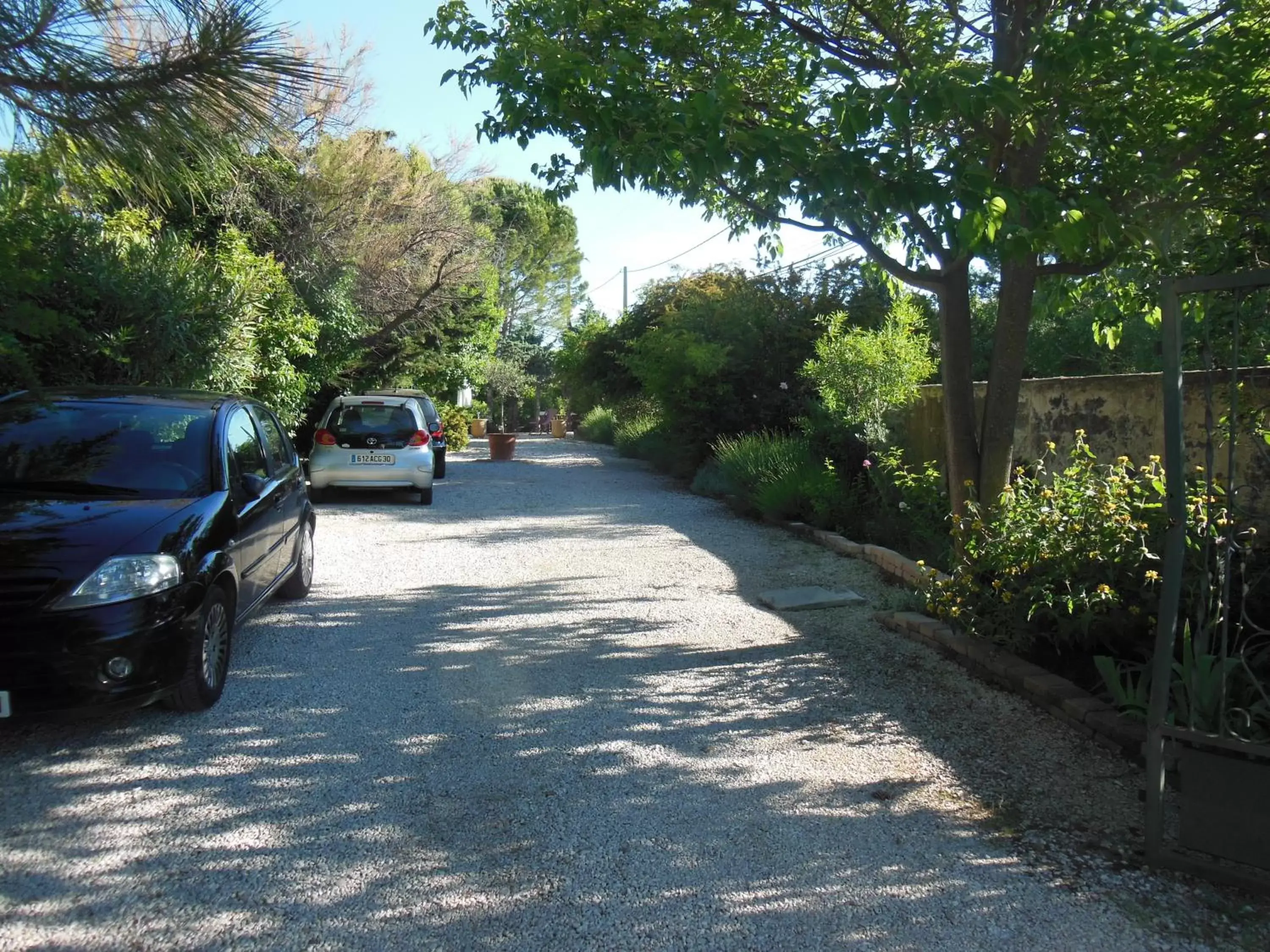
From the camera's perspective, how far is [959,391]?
6.84 metres

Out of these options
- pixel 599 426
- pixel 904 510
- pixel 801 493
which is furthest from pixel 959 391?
pixel 599 426

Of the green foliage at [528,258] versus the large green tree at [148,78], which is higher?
the green foliage at [528,258]

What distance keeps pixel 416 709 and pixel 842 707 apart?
2.24 metres

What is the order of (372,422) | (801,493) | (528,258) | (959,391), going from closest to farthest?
(959,391) → (801,493) → (372,422) → (528,258)

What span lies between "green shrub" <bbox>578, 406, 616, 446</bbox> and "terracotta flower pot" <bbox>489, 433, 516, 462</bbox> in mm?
8356

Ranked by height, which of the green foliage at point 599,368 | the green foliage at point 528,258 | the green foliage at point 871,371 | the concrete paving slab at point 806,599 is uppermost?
the green foliage at point 528,258

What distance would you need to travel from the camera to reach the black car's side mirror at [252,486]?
567 cm

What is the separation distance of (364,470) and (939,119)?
10.5 meters

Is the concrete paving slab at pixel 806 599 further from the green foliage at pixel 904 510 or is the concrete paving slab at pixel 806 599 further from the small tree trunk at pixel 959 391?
the small tree trunk at pixel 959 391

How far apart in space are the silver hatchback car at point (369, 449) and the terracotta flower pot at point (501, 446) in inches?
435

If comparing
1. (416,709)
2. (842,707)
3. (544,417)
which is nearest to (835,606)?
(842,707)

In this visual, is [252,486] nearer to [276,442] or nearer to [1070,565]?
[276,442]

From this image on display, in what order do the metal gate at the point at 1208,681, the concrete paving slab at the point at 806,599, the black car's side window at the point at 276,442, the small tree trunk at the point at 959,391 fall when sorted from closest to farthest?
the metal gate at the point at 1208,681 < the small tree trunk at the point at 959,391 < the black car's side window at the point at 276,442 < the concrete paving slab at the point at 806,599

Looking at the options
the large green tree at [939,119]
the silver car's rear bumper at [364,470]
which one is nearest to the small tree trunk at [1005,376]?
the large green tree at [939,119]
